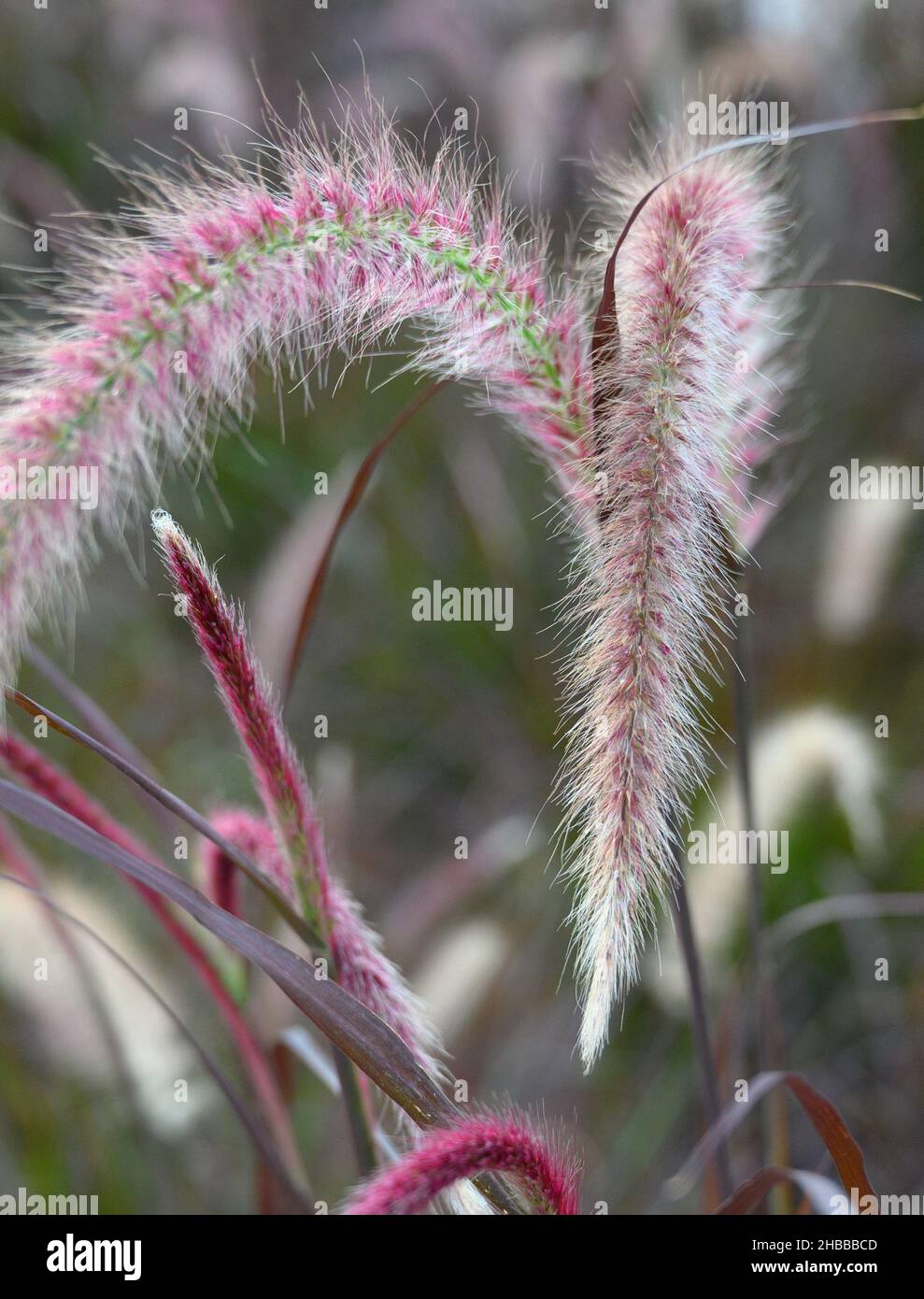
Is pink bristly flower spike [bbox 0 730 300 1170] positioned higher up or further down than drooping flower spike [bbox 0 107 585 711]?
further down

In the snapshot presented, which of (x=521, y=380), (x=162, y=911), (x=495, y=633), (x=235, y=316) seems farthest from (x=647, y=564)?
(x=495, y=633)

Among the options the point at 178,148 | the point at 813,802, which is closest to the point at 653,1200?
the point at 813,802

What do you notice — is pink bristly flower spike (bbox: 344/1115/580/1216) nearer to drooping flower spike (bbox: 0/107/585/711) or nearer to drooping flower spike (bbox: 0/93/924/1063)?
drooping flower spike (bbox: 0/93/924/1063)

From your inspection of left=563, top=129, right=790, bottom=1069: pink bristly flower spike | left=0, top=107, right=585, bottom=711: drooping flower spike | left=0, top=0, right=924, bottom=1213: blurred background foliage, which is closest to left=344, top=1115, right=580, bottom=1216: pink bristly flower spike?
left=563, top=129, right=790, bottom=1069: pink bristly flower spike

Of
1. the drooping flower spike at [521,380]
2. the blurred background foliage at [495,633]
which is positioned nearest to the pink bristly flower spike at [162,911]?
the drooping flower spike at [521,380]

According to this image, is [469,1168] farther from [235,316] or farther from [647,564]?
[235,316]

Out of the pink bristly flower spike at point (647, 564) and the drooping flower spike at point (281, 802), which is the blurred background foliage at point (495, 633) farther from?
the pink bristly flower spike at point (647, 564)
